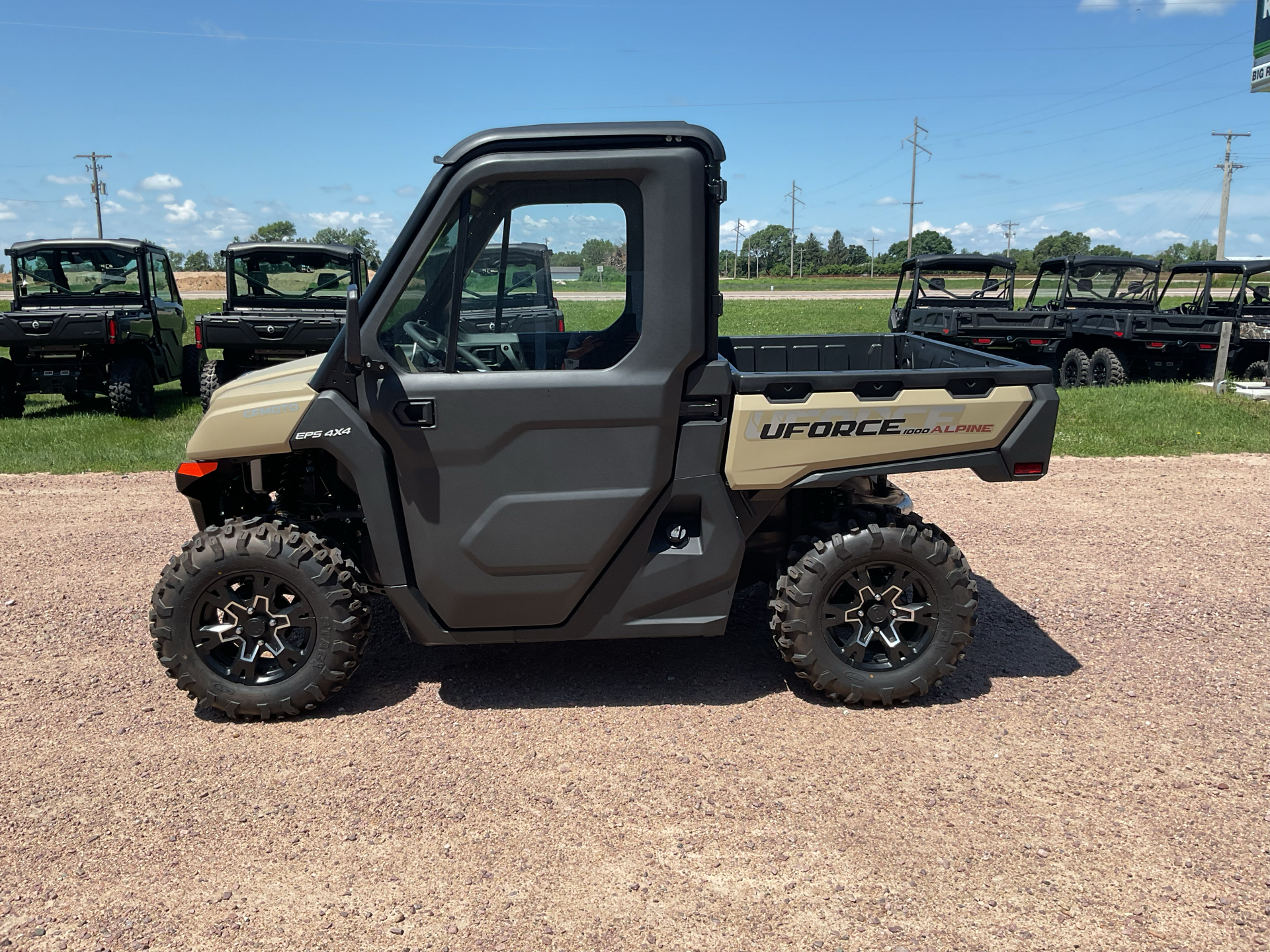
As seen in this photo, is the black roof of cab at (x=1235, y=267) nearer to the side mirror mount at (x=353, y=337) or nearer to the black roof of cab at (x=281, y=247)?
the black roof of cab at (x=281, y=247)

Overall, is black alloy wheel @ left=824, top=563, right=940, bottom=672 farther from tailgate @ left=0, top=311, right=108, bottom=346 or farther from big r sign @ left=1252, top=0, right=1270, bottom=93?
big r sign @ left=1252, top=0, right=1270, bottom=93

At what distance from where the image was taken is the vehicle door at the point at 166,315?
12.7 m

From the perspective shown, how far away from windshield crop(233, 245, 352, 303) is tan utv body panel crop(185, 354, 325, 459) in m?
9.17

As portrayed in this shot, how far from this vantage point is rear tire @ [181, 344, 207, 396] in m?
13.5

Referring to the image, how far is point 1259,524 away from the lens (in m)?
6.89

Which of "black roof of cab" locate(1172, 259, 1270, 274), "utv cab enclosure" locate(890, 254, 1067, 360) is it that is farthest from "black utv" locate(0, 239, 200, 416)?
"black roof of cab" locate(1172, 259, 1270, 274)

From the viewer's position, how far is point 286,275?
12859 millimetres

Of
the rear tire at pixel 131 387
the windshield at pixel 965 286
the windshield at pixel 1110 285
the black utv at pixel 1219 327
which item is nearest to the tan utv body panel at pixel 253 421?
the rear tire at pixel 131 387

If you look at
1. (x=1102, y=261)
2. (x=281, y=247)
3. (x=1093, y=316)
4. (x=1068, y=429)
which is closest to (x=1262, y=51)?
(x=1102, y=261)

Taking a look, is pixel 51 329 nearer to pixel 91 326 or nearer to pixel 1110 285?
pixel 91 326

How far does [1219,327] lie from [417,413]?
13465 mm

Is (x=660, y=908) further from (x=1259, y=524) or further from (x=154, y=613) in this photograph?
(x=1259, y=524)

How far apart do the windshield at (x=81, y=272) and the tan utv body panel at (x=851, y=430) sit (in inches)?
450

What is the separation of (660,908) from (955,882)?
2.90 ft
